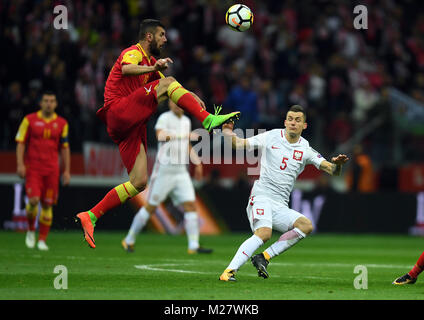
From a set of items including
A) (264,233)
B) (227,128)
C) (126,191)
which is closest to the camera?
(227,128)

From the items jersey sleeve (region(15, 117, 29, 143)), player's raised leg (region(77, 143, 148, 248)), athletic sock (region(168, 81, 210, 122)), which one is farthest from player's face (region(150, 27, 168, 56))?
jersey sleeve (region(15, 117, 29, 143))

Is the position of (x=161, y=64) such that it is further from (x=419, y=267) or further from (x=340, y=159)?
(x=419, y=267)

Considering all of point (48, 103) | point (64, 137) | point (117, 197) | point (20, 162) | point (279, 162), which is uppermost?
point (48, 103)

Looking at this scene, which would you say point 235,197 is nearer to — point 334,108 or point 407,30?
point 334,108

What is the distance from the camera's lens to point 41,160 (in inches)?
554

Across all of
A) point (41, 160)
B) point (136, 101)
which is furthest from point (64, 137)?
point (136, 101)

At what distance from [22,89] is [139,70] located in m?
9.45

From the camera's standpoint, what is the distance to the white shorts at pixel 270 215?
9195 millimetres

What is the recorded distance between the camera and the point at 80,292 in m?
7.72

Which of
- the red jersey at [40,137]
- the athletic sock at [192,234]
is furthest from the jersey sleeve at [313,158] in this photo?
the red jersey at [40,137]

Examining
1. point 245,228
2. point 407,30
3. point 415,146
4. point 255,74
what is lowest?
point 245,228

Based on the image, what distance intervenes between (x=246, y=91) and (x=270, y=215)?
1048 centimetres

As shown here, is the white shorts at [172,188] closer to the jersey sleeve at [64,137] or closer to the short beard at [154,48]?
the jersey sleeve at [64,137]

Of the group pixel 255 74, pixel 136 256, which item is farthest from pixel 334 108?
pixel 136 256
